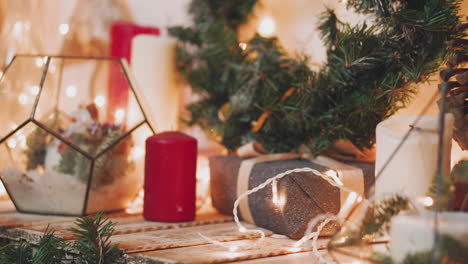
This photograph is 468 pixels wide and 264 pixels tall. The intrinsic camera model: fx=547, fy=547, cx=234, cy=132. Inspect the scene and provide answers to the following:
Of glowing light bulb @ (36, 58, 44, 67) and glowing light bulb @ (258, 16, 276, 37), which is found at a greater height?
glowing light bulb @ (258, 16, 276, 37)

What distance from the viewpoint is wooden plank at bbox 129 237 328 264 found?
638 mm

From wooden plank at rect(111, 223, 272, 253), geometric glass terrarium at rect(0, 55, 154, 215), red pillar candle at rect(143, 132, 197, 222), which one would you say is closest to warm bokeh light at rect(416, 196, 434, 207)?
wooden plank at rect(111, 223, 272, 253)

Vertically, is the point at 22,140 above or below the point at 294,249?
above

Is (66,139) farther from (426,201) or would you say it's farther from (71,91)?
(426,201)

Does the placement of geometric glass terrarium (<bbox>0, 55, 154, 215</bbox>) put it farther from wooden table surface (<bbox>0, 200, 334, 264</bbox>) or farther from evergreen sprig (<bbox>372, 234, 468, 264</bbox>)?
evergreen sprig (<bbox>372, 234, 468, 264</bbox>)

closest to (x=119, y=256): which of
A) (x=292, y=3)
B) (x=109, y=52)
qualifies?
(x=292, y=3)

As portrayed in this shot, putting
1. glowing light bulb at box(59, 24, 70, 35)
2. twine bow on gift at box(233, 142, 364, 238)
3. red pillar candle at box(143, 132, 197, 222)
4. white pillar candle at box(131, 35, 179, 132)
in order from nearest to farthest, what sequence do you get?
twine bow on gift at box(233, 142, 364, 238), red pillar candle at box(143, 132, 197, 222), white pillar candle at box(131, 35, 179, 132), glowing light bulb at box(59, 24, 70, 35)

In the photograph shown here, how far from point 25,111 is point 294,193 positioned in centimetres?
47

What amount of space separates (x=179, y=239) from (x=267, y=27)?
0.59m

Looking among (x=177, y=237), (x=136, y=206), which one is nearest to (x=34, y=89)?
(x=136, y=206)

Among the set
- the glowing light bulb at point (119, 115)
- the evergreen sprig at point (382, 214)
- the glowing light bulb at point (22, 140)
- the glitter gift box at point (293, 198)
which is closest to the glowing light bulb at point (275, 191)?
the glitter gift box at point (293, 198)

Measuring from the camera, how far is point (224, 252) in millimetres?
680

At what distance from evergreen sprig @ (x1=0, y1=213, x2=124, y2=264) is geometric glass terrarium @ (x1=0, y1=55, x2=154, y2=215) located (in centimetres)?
14

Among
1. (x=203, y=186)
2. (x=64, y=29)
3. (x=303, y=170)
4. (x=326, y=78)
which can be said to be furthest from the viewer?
(x=64, y=29)
